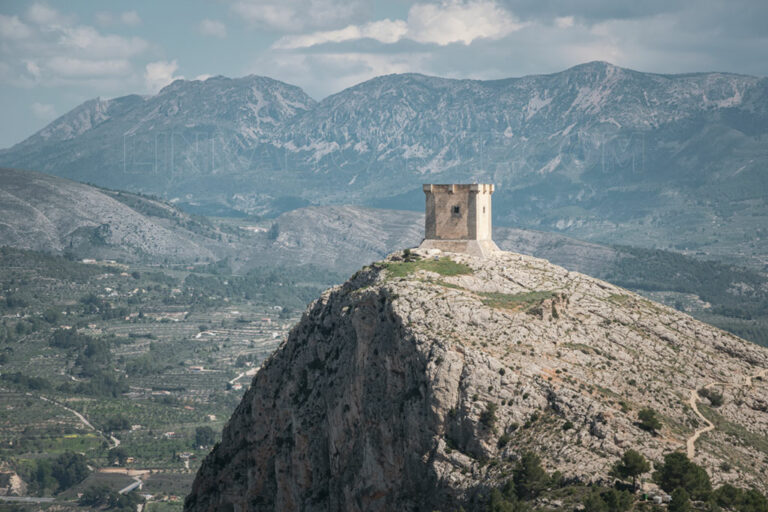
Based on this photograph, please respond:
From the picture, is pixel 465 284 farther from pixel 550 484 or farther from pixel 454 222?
pixel 550 484

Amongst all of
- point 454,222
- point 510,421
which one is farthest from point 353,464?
point 454,222

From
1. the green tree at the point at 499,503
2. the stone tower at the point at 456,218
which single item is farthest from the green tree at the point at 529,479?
the stone tower at the point at 456,218

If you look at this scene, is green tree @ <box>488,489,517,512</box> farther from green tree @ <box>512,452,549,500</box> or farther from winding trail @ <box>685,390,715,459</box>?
winding trail @ <box>685,390,715,459</box>

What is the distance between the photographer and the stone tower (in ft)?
393

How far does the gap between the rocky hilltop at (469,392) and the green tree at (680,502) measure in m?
6.27

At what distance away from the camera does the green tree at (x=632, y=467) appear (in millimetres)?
79381

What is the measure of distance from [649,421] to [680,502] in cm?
1253

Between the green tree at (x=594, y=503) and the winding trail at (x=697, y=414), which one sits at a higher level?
the winding trail at (x=697, y=414)

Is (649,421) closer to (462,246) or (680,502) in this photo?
(680,502)

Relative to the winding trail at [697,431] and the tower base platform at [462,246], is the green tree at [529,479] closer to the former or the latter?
the winding trail at [697,431]

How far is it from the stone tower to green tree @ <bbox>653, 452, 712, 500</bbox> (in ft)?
141

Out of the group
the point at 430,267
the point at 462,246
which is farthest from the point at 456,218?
the point at 430,267

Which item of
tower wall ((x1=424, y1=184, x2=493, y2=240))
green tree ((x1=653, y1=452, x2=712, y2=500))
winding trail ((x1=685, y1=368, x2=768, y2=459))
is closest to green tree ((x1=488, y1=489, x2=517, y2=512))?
green tree ((x1=653, y1=452, x2=712, y2=500))

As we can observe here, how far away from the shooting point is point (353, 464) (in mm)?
97125
